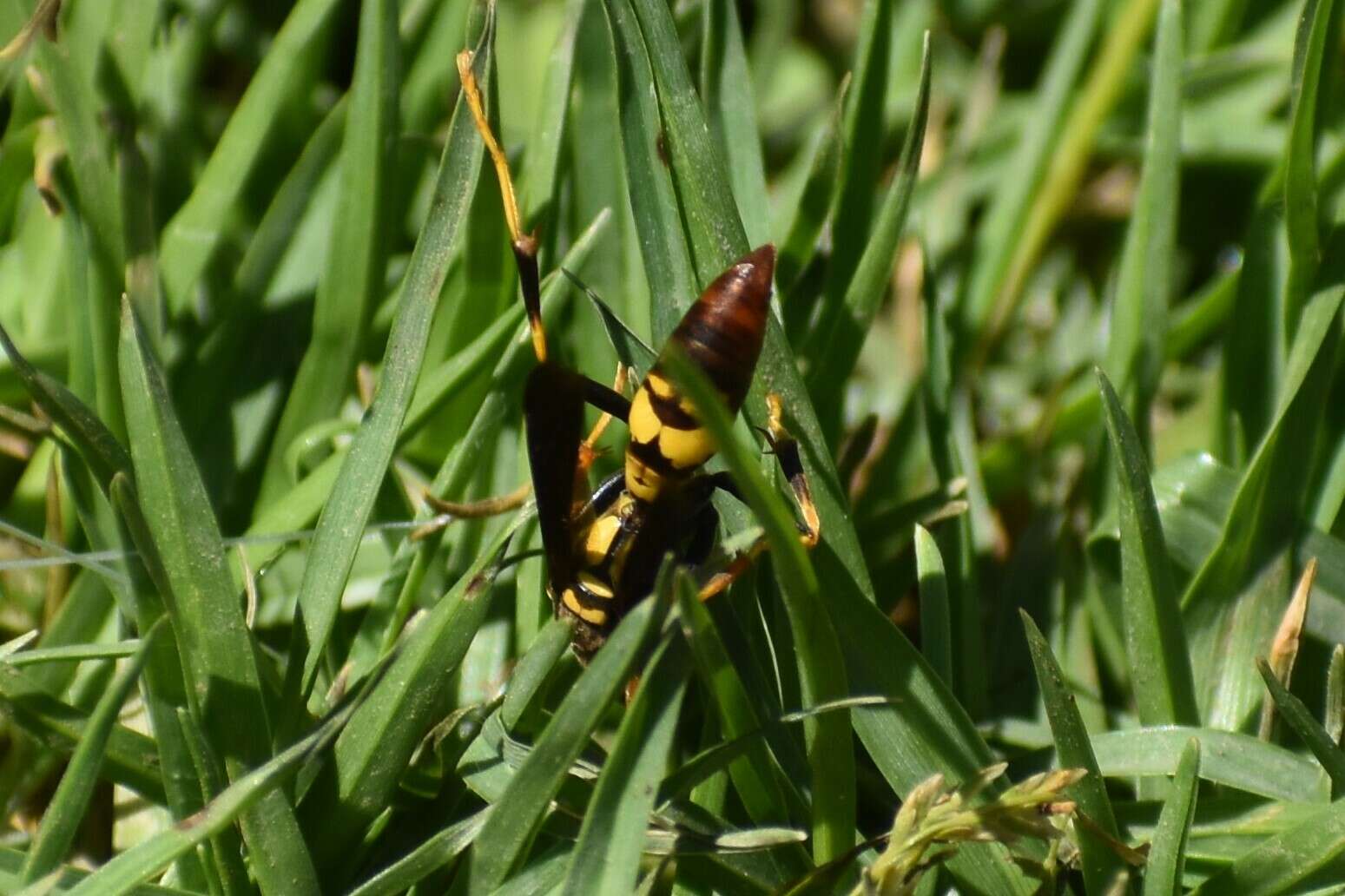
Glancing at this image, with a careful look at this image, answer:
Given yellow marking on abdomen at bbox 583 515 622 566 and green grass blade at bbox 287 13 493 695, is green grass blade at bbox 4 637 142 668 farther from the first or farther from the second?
yellow marking on abdomen at bbox 583 515 622 566

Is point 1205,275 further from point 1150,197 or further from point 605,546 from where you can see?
point 605,546

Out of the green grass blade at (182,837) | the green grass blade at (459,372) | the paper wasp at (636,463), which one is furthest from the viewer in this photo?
the green grass blade at (459,372)

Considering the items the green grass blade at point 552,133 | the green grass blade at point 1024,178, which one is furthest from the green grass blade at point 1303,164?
the green grass blade at point 552,133

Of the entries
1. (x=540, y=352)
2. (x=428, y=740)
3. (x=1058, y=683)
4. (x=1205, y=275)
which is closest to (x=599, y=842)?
(x=428, y=740)

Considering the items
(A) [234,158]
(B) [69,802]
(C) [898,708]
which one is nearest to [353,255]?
(A) [234,158]

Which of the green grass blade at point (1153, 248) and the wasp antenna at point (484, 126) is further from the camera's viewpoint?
the green grass blade at point (1153, 248)

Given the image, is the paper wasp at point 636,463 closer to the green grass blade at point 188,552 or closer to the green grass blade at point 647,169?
the green grass blade at point 647,169
